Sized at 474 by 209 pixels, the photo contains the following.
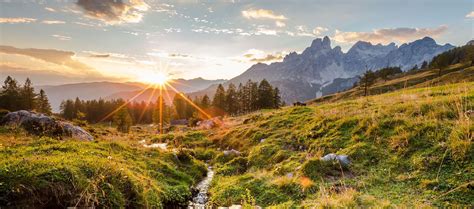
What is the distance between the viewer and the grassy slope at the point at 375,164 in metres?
8.08

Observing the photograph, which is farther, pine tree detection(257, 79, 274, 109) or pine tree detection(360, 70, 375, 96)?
pine tree detection(360, 70, 375, 96)

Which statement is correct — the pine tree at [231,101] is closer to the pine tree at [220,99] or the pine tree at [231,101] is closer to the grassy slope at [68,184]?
the pine tree at [220,99]

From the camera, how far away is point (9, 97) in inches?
2977

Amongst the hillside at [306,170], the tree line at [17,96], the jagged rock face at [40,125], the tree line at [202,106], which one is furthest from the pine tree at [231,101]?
the hillside at [306,170]

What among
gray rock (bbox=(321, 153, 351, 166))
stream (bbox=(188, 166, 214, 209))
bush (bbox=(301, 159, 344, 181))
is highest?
gray rock (bbox=(321, 153, 351, 166))

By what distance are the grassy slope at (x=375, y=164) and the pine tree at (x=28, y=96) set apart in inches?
3357

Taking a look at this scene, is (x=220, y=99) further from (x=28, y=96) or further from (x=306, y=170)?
(x=306, y=170)

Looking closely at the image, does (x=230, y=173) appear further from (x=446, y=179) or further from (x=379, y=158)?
(x=446, y=179)

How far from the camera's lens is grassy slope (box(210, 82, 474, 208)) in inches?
318

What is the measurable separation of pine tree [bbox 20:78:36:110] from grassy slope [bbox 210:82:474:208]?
85.3 m

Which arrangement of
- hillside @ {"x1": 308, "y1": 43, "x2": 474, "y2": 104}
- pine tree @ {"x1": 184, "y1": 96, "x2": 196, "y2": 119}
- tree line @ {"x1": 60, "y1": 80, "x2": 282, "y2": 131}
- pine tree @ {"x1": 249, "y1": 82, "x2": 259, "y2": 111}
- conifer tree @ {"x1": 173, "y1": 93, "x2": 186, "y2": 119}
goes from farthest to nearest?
conifer tree @ {"x1": 173, "y1": 93, "x2": 186, "y2": 119}
pine tree @ {"x1": 184, "y1": 96, "x2": 196, "y2": 119}
hillside @ {"x1": 308, "y1": 43, "x2": 474, "y2": 104}
pine tree @ {"x1": 249, "y1": 82, "x2": 259, "y2": 111}
tree line @ {"x1": 60, "y1": 80, "x2": 282, "y2": 131}

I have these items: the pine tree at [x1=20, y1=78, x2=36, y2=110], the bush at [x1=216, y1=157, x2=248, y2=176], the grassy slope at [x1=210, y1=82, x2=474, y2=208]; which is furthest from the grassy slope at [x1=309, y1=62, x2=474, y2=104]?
the pine tree at [x1=20, y1=78, x2=36, y2=110]

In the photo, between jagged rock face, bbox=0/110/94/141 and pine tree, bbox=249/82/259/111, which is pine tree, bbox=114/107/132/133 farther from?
jagged rock face, bbox=0/110/94/141

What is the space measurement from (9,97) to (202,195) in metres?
88.7
